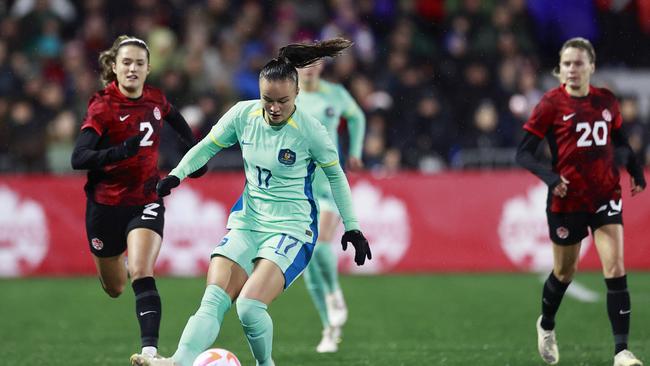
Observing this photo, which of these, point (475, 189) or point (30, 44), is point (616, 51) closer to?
point (475, 189)

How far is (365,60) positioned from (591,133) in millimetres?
10194

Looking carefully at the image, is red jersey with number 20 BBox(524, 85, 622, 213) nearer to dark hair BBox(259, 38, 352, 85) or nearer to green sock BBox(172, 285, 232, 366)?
dark hair BBox(259, 38, 352, 85)

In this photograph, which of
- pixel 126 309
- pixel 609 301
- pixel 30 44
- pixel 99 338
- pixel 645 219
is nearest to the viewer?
pixel 609 301

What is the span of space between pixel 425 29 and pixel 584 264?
5617 mm

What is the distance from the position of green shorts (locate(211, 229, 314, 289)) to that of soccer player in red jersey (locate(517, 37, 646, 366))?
2205 mm

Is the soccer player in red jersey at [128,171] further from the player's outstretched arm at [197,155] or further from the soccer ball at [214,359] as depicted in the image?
the soccer ball at [214,359]

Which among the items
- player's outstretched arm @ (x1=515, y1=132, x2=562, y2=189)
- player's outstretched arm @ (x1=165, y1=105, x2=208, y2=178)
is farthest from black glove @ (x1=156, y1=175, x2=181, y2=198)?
player's outstretched arm @ (x1=515, y1=132, x2=562, y2=189)

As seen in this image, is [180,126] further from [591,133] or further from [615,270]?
[615,270]

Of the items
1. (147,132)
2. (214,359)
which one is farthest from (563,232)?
Result: (147,132)

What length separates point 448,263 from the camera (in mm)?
15781

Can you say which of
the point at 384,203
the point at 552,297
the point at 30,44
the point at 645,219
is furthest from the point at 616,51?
the point at 552,297

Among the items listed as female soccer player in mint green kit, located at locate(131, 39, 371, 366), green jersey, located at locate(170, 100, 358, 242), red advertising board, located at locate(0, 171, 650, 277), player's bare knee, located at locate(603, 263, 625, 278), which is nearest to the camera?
female soccer player in mint green kit, located at locate(131, 39, 371, 366)

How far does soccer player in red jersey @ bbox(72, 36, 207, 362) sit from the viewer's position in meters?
7.97

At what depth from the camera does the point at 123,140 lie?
8.14 metres
